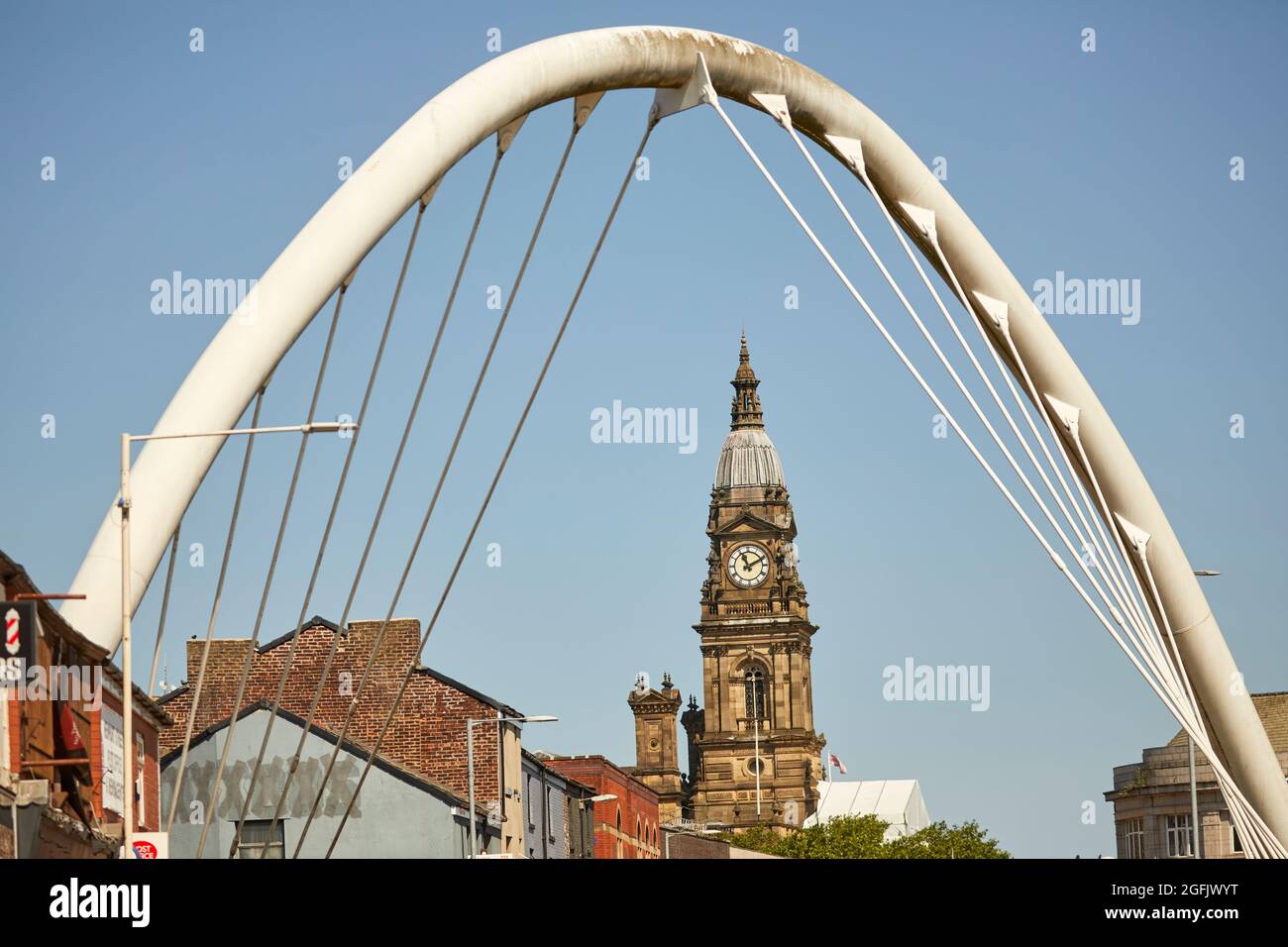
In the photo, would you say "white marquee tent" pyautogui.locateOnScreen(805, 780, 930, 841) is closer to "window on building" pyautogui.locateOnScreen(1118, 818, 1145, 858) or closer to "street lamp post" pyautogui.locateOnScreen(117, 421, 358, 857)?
"window on building" pyautogui.locateOnScreen(1118, 818, 1145, 858)

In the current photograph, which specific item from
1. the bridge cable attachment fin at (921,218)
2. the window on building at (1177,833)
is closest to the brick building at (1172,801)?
the window on building at (1177,833)

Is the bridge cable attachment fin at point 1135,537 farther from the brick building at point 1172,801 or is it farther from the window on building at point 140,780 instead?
the brick building at point 1172,801

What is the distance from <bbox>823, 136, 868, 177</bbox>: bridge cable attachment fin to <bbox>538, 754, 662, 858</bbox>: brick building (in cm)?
6219

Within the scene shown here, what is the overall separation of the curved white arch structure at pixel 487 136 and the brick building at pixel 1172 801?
60.7 m

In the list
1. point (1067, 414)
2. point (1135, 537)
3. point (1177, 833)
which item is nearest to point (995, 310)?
point (1067, 414)

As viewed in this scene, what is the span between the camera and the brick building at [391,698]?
6469 centimetres

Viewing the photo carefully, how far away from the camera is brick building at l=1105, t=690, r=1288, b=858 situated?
9056cm

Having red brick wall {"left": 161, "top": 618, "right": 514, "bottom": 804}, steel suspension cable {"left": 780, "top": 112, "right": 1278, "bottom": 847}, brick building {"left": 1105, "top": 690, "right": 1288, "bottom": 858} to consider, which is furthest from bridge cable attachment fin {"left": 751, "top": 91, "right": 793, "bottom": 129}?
brick building {"left": 1105, "top": 690, "right": 1288, "bottom": 858}

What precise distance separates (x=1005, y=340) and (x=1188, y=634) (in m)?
4.94

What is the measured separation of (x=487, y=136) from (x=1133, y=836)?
76247 mm
